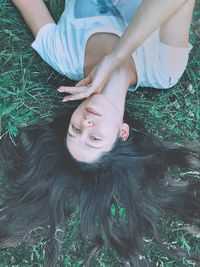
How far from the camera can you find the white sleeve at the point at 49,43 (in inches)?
95.7

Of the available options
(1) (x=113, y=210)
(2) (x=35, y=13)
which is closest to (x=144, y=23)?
(2) (x=35, y=13)

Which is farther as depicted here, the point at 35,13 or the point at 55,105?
the point at 55,105

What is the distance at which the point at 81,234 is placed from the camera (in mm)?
2500

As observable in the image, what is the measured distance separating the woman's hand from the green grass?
1.40ft

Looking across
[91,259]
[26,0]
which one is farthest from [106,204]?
Result: [26,0]

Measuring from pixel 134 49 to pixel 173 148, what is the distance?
2.12 feet

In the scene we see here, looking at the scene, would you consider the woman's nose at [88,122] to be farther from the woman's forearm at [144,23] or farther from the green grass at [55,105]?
the green grass at [55,105]

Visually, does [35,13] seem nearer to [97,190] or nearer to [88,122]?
[88,122]

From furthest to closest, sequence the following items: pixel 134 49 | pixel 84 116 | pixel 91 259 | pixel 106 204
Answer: pixel 91 259, pixel 106 204, pixel 134 49, pixel 84 116

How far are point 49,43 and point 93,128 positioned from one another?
607 mm

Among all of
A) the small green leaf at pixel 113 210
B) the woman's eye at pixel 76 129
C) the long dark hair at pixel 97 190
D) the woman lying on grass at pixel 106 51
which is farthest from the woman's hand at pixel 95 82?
the small green leaf at pixel 113 210

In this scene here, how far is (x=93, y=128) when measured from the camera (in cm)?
207

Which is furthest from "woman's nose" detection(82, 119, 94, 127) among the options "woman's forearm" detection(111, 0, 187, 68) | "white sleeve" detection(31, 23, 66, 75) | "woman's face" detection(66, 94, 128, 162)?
"white sleeve" detection(31, 23, 66, 75)

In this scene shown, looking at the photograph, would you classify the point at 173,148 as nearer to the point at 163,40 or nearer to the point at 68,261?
the point at 163,40
